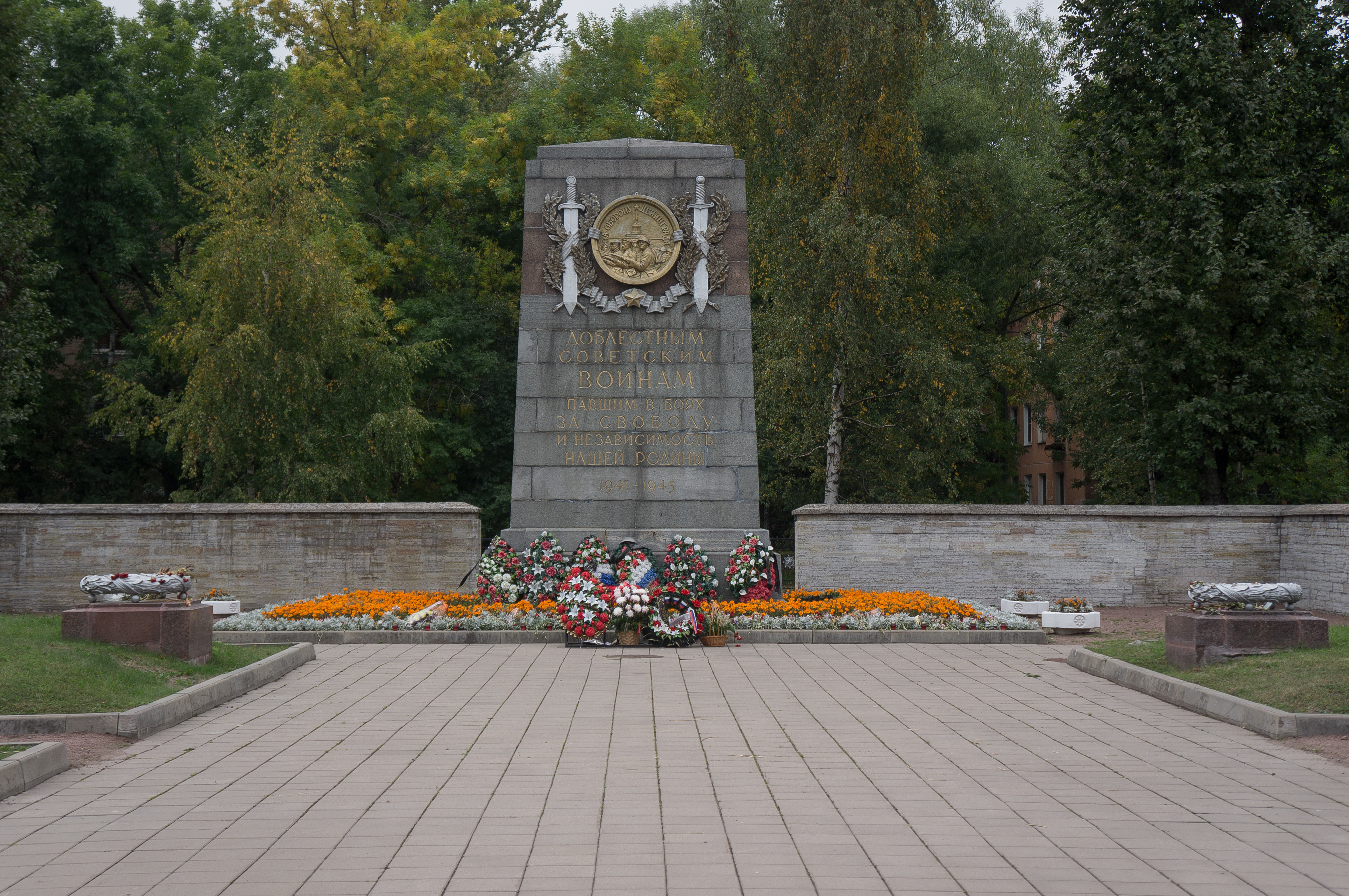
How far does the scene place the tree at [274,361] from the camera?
2389cm

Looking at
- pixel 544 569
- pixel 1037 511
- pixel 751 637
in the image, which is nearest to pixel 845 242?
pixel 1037 511

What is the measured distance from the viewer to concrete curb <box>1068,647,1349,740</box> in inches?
317

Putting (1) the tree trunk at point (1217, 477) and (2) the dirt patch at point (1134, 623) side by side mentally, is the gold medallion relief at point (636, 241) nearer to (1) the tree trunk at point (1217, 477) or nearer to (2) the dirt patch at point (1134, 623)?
(2) the dirt patch at point (1134, 623)

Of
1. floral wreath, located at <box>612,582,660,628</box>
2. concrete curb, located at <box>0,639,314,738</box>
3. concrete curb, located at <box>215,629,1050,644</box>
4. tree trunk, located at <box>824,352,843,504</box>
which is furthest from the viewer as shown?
tree trunk, located at <box>824,352,843,504</box>

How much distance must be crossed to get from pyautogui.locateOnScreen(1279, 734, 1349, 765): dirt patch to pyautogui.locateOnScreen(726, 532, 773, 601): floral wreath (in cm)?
808

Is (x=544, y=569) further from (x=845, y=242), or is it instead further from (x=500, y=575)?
(x=845, y=242)

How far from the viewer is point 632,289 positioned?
1686cm

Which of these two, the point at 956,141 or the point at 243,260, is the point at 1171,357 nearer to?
the point at 956,141

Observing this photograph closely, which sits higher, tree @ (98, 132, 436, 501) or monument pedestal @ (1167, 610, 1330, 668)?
tree @ (98, 132, 436, 501)

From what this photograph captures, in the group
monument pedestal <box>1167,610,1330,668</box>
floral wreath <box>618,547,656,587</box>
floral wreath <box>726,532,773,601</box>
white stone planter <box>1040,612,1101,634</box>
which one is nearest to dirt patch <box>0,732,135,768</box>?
floral wreath <box>618,547,656,587</box>

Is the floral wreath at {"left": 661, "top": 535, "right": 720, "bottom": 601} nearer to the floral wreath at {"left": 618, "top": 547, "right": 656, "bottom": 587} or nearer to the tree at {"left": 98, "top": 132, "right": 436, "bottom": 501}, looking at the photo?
the floral wreath at {"left": 618, "top": 547, "right": 656, "bottom": 587}

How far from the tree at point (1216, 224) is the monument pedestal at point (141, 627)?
56.6 feet

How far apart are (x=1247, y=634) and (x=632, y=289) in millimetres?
9487

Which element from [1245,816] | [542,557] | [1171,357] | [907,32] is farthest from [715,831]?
[907,32]
